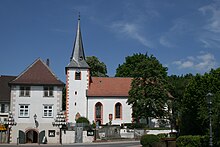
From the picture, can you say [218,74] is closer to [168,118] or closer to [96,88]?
[168,118]

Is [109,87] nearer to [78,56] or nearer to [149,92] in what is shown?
[78,56]

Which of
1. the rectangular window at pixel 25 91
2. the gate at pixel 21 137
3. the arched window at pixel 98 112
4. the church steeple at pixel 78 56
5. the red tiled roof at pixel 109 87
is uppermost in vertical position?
the church steeple at pixel 78 56

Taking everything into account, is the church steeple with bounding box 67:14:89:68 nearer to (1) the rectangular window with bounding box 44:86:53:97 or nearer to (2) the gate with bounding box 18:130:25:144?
(1) the rectangular window with bounding box 44:86:53:97

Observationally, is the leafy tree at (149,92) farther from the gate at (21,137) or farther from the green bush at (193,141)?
the green bush at (193,141)

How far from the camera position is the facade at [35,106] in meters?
43.8

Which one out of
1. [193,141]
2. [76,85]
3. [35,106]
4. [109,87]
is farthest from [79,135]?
[109,87]

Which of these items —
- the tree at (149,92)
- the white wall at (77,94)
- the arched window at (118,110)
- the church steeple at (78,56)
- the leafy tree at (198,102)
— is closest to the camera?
the leafy tree at (198,102)

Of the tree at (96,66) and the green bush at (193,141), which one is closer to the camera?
the green bush at (193,141)

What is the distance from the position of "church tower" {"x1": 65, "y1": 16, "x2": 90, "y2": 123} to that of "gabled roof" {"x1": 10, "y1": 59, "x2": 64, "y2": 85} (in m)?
13.9

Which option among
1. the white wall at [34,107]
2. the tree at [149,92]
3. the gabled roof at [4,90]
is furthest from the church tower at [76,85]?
the white wall at [34,107]

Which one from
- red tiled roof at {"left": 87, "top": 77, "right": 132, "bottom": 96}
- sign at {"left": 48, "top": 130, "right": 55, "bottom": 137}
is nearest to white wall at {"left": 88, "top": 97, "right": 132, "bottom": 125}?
red tiled roof at {"left": 87, "top": 77, "right": 132, "bottom": 96}

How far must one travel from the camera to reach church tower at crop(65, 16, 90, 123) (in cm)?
5991

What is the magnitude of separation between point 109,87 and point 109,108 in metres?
4.32

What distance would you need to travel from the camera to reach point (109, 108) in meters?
61.1
